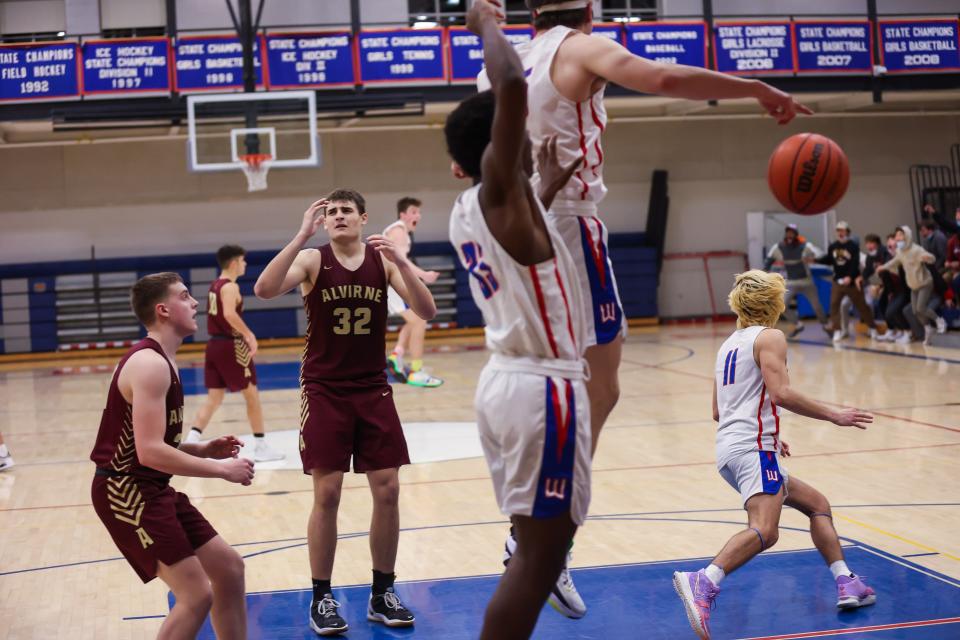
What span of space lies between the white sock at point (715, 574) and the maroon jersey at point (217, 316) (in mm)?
5297

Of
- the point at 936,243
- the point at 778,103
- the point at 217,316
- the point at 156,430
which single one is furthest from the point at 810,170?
the point at 936,243

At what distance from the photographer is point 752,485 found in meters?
4.35

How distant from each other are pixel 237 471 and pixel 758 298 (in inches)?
90.4

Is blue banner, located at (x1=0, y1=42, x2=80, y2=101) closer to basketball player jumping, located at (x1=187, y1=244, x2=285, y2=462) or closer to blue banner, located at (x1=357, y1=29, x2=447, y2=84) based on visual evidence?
blue banner, located at (x1=357, y1=29, x2=447, y2=84)

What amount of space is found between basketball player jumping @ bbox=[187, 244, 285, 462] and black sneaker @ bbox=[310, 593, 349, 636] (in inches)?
164

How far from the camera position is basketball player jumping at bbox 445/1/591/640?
8.94ft

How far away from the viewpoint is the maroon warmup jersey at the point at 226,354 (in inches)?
341

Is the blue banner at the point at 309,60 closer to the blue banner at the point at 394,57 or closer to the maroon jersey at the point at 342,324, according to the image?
the blue banner at the point at 394,57

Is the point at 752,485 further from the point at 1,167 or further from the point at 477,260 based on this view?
the point at 1,167

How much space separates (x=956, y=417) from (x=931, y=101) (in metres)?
14.9

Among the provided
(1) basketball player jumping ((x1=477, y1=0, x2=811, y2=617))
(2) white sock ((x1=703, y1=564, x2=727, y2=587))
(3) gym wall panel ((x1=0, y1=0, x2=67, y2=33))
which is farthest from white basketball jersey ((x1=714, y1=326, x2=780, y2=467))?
(3) gym wall panel ((x1=0, y1=0, x2=67, y2=33))

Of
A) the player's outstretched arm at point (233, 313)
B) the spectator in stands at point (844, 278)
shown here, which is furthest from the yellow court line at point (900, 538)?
the spectator in stands at point (844, 278)

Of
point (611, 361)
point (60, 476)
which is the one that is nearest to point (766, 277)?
point (611, 361)

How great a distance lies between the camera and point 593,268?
346 centimetres
